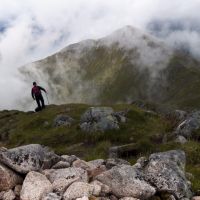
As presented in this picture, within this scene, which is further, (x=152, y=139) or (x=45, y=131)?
(x=45, y=131)

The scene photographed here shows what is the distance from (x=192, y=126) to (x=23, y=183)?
3395 cm

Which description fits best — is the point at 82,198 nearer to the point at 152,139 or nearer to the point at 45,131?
the point at 152,139

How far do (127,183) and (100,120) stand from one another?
42.1m

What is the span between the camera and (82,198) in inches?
691

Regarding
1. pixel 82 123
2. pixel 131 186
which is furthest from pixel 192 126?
pixel 131 186

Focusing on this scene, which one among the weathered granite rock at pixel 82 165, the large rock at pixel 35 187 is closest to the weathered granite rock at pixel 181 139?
the weathered granite rock at pixel 82 165

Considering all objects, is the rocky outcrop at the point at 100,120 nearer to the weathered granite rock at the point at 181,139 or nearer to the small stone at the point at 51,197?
the weathered granite rock at the point at 181,139

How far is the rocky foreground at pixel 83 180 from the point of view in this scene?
1864cm

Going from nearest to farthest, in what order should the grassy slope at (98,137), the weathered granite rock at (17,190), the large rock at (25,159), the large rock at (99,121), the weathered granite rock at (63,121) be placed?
the weathered granite rock at (17,190) < the large rock at (25,159) < the grassy slope at (98,137) < the large rock at (99,121) < the weathered granite rock at (63,121)

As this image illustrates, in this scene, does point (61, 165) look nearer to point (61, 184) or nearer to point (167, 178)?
A: point (61, 184)

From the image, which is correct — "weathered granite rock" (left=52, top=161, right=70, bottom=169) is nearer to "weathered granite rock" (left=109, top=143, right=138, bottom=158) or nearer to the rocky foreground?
the rocky foreground

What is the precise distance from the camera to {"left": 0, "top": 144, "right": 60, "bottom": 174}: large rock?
66.8 feet

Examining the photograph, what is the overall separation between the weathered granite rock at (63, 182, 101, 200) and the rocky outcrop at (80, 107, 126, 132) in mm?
40577

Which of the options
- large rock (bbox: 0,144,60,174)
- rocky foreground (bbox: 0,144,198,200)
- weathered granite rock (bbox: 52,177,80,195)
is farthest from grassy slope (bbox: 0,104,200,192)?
weathered granite rock (bbox: 52,177,80,195)
